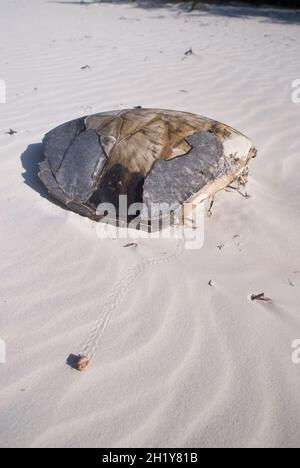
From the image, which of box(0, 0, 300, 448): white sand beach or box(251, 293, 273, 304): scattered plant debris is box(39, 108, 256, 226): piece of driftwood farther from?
box(251, 293, 273, 304): scattered plant debris

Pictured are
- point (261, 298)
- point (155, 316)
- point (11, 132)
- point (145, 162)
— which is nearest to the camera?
point (155, 316)

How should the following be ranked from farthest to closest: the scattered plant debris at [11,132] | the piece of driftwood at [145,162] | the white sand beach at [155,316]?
the scattered plant debris at [11,132] < the piece of driftwood at [145,162] < the white sand beach at [155,316]

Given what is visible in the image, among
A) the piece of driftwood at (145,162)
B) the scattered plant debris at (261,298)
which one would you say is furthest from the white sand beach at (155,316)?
the piece of driftwood at (145,162)

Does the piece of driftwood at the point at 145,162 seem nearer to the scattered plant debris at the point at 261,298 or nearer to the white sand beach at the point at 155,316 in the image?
the white sand beach at the point at 155,316

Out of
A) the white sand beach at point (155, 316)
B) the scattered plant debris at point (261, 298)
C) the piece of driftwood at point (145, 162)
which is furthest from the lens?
the piece of driftwood at point (145, 162)

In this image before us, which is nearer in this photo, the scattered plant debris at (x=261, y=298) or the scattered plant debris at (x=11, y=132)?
the scattered plant debris at (x=261, y=298)

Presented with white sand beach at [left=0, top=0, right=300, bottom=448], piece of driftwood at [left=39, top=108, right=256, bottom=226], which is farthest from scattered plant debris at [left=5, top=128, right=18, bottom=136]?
piece of driftwood at [left=39, top=108, right=256, bottom=226]

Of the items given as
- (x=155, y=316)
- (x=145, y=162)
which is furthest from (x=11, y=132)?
(x=155, y=316)

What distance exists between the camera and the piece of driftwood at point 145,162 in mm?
2574

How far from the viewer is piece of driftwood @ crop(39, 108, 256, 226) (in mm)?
2574

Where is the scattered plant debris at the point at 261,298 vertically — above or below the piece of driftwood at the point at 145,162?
below

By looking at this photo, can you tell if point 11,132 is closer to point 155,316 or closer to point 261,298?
point 155,316

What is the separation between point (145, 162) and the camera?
8.46ft

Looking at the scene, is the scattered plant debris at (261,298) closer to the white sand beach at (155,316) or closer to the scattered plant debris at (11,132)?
the white sand beach at (155,316)
